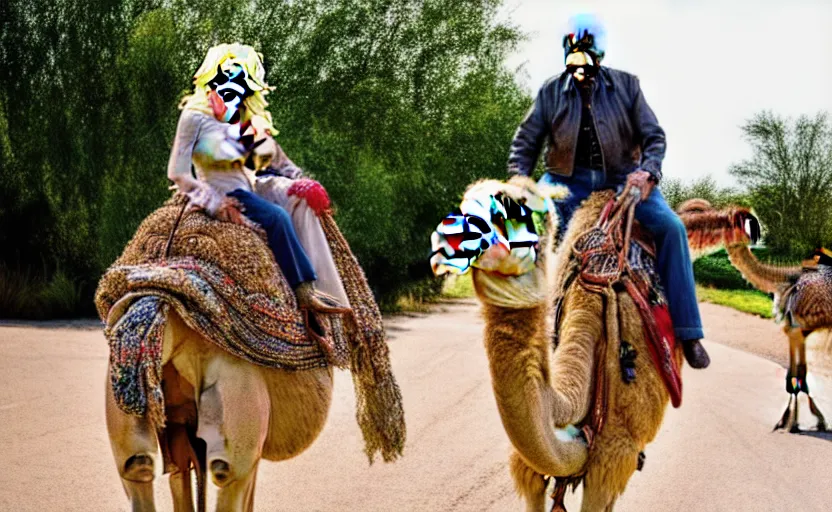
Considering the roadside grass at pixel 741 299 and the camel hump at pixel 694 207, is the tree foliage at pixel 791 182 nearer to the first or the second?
the roadside grass at pixel 741 299

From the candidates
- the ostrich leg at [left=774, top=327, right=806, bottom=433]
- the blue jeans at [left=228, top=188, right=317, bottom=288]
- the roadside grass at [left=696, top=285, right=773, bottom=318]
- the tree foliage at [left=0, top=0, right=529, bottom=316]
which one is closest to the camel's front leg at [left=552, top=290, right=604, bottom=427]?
the blue jeans at [left=228, top=188, right=317, bottom=288]

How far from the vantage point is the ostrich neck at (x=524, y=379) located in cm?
478

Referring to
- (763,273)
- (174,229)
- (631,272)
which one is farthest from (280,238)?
(763,273)

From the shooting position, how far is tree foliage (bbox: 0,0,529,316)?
1895cm

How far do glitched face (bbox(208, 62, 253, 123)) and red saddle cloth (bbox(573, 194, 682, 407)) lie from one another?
73.2 inches

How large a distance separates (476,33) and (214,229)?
848 inches

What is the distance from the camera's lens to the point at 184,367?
522cm

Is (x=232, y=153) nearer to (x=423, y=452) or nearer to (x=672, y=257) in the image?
(x=672, y=257)

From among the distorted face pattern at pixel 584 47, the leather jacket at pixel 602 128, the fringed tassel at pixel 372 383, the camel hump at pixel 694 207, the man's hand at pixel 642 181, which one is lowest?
the fringed tassel at pixel 372 383

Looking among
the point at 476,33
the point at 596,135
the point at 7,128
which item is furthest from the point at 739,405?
the point at 476,33

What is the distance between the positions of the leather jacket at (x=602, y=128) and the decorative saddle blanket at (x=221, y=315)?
1.44 meters

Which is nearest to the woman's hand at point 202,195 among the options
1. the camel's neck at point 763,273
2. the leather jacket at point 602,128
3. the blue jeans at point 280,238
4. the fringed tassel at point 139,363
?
the blue jeans at point 280,238

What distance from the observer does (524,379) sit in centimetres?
490

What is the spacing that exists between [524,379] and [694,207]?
10.7 ft
